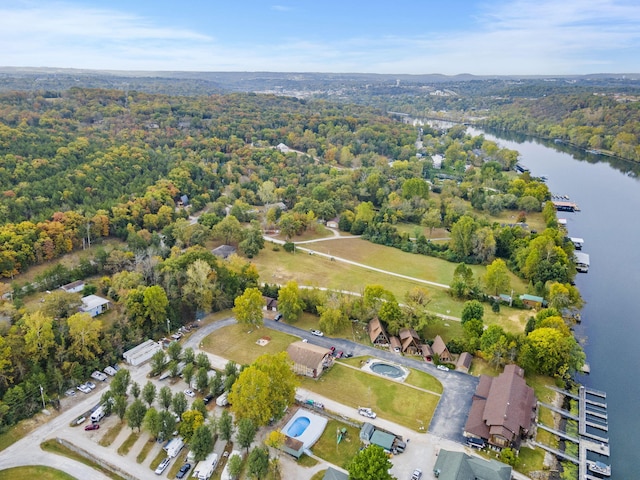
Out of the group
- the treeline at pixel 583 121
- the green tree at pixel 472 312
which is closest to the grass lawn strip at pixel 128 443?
the green tree at pixel 472 312

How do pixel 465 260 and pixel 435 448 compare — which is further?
pixel 465 260

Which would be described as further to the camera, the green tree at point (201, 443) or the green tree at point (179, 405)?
the green tree at point (179, 405)

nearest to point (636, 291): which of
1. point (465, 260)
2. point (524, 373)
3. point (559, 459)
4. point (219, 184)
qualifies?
point (465, 260)

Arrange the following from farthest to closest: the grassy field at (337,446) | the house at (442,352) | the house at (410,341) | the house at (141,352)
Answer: the house at (410,341) < the house at (442,352) < the house at (141,352) < the grassy field at (337,446)

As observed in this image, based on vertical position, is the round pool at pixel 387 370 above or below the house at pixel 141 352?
below

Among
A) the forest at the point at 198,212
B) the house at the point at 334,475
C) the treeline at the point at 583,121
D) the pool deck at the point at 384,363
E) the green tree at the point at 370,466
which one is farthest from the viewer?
the treeline at the point at 583,121

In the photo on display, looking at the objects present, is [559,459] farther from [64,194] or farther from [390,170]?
[390,170]

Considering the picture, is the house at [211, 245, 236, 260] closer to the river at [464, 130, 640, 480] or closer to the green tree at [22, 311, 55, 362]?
the green tree at [22, 311, 55, 362]

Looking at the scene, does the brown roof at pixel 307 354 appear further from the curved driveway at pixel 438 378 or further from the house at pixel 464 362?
the house at pixel 464 362
